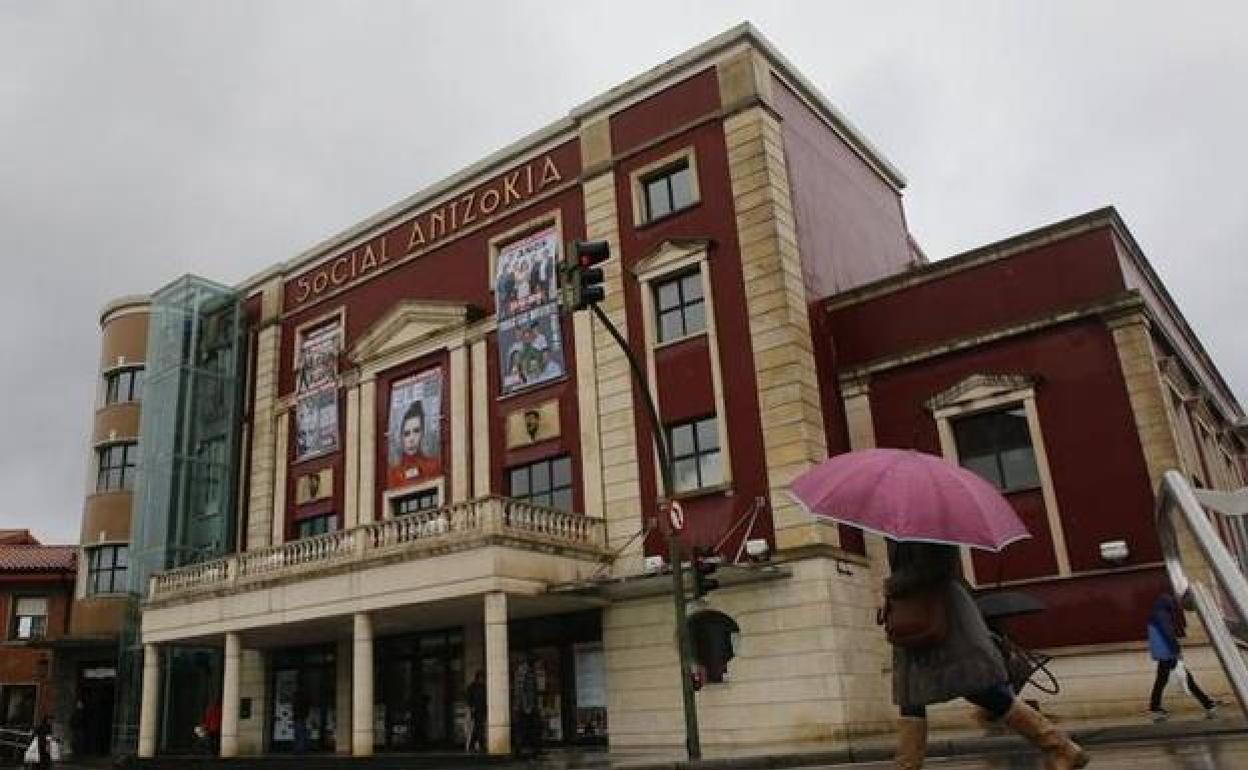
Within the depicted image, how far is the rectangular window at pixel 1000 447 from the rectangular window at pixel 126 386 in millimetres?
27055

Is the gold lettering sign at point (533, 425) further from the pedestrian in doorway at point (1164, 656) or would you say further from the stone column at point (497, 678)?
the pedestrian in doorway at point (1164, 656)

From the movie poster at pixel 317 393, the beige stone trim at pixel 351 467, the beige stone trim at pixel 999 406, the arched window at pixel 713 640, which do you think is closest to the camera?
the beige stone trim at pixel 999 406

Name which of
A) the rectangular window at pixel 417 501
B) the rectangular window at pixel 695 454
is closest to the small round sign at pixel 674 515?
the rectangular window at pixel 695 454

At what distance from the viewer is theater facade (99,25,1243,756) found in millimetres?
20188

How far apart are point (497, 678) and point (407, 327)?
11.5 metres

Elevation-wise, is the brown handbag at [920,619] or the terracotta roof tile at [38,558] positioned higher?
the terracotta roof tile at [38,558]

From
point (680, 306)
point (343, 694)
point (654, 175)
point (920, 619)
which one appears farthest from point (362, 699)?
point (920, 619)

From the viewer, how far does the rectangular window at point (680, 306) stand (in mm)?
22891

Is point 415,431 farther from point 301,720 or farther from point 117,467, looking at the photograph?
point 117,467

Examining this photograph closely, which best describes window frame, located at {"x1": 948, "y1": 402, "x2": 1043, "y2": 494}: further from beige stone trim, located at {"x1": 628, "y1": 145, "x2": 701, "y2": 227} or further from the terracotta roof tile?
the terracotta roof tile

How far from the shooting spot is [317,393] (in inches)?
1184

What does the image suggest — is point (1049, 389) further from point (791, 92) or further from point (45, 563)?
point (45, 563)

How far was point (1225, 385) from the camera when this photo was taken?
28.8 metres

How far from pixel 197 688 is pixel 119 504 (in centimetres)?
715
